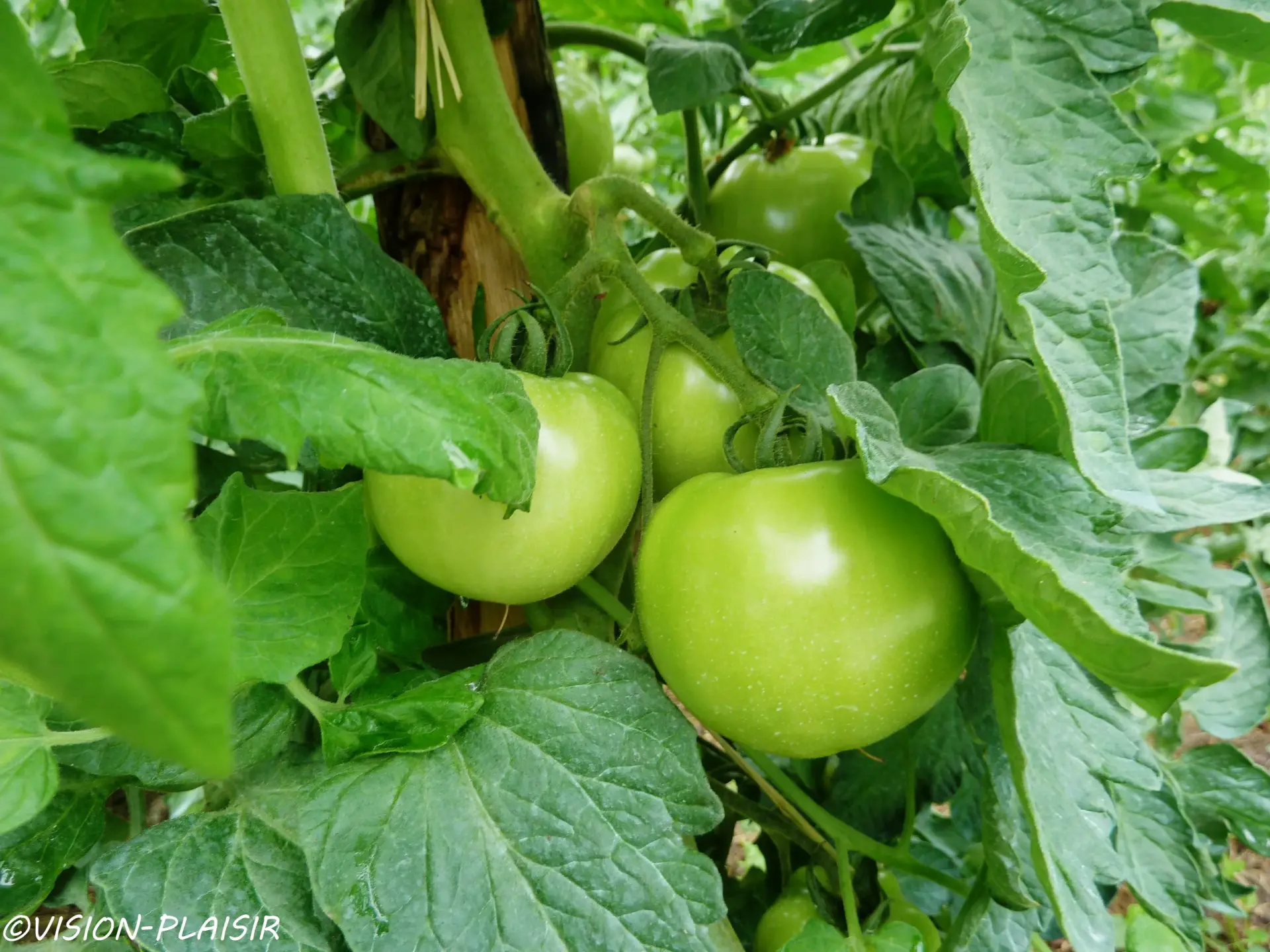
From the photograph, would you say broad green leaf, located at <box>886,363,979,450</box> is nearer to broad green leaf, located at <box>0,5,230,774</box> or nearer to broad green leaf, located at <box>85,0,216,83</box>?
broad green leaf, located at <box>0,5,230,774</box>

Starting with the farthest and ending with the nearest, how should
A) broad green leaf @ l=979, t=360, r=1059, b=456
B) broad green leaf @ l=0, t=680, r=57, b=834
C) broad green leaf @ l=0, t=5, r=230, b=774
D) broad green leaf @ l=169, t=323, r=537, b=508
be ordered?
broad green leaf @ l=979, t=360, r=1059, b=456 < broad green leaf @ l=0, t=680, r=57, b=834 < broad green leaf @ l=169, t=323, r=537, b=508 < broad green leaf @ l=0, t=5, r=230, b=774

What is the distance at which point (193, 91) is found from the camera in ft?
1.89

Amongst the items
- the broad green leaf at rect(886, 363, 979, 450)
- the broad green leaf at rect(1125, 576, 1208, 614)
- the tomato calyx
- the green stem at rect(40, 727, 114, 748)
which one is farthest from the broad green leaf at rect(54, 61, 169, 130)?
the broad green leaf at rect(1125, 576, 1208, 614)

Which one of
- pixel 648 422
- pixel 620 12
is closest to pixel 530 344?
pixel 648 422

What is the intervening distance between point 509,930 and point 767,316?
0.36 meters

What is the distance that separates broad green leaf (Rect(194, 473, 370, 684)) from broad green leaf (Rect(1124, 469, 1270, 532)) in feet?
1.56

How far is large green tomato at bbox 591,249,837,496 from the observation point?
1.72ft

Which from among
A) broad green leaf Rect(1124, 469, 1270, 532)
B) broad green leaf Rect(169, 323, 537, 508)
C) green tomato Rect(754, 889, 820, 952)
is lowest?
green tomato Rect(754, 889, 820, 952)

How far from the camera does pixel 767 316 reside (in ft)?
1.65

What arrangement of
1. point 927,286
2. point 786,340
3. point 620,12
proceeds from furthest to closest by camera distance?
1. point 620,12
2. point 927,286
3. point 786,340

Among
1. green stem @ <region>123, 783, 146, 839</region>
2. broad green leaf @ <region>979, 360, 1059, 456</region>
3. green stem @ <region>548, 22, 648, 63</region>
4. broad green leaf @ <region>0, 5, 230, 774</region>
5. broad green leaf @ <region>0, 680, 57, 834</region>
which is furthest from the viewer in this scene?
green stem @ <region>548, 22, 648, 63</region>

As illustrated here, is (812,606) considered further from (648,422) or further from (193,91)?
(193,91)

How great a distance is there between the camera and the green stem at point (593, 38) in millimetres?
750

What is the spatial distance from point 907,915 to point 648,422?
18.3 inches
